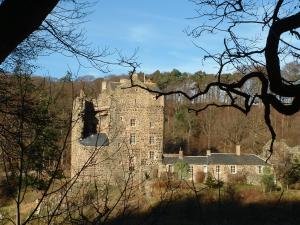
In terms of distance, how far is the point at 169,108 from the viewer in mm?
56219

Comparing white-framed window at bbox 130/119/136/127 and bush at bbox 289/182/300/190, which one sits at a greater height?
white-framed window at bbox 130/119/136/127

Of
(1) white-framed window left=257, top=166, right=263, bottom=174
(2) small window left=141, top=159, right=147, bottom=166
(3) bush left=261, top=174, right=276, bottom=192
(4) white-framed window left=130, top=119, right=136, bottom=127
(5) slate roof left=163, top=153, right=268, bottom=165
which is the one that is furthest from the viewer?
(5) slate roof left=163, top=153, right=268, bottom=165

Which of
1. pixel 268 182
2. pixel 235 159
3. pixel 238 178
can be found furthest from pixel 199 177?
pixel 268 182

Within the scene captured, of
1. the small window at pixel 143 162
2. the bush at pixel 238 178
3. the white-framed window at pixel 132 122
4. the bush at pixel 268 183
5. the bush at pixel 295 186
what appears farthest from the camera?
the white-framed window at pixel 132 122

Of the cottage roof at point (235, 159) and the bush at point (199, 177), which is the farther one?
the cottage roof at point (235, 159)

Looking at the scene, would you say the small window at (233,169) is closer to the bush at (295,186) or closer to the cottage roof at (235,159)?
the cottage roof at (235,159)

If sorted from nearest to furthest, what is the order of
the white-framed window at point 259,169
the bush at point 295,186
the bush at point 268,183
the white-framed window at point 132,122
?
1. the bush at point 295,186
2. the bush at point 268,183
3. the white-framed window at point 132,122
4. the white-framed window at point 259,169

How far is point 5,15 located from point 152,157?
32.5 m

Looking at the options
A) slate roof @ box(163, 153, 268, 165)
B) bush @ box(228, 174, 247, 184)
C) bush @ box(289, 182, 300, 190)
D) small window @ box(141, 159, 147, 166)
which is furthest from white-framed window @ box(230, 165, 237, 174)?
small window @ box(141, 159, 147, 166)

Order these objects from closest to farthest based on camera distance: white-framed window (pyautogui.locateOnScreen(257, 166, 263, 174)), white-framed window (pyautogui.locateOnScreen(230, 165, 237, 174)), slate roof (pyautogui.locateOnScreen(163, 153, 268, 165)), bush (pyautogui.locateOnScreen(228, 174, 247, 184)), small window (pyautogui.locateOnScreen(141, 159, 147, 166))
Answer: small window (pyautogui.locateOnScreen(141, 159, 147, 166)), bush (pyautogui.locateOnScreen(228, 174, 247, 184)), white-framed window (pyautogui.locateOnScreen(257, 166, 263, 174)), white-framed window (pyautogui.locateOnScreen(230, 165, 237, 174)), slate roof (pyautogui.locateOnScreen(163, 153, 268, 165))

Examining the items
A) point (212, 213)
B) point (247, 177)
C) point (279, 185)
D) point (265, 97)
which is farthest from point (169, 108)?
point (265, 97)

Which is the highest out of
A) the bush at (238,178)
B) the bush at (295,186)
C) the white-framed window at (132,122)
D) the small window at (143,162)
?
the white-framed window at (132,122)

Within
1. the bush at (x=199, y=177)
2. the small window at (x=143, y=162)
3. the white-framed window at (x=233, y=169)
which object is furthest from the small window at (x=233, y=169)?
the small window at (x=143, y=162)

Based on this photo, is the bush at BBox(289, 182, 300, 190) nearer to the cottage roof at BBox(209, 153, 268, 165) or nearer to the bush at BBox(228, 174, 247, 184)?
the bush at BBox(228, 174, 247, 184)
